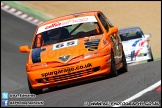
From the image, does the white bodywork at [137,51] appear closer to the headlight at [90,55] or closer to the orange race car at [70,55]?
the orange race car at [70,55]

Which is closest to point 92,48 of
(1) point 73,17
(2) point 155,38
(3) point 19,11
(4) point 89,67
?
(4) point 89,67

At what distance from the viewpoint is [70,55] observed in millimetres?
11102

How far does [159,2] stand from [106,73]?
1884cm

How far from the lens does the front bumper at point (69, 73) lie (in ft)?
36.0

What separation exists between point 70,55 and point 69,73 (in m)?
0.37

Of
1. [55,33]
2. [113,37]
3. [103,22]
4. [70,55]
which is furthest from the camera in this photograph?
[103,22]

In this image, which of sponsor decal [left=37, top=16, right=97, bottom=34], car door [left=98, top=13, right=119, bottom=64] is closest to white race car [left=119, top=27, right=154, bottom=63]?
car door [left=98, top=13, right=119, bottom=64]

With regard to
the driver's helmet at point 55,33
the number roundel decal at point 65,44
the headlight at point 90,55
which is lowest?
the headlight at point 90,55

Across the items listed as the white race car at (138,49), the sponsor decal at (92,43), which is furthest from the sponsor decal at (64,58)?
the white race car at (138,49)

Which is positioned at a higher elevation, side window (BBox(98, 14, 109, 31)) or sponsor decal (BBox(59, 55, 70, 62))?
side window (BBox(98, 14, 109, 31))

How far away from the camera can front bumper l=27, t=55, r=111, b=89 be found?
11.0 metres

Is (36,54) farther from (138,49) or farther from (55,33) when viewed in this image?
(138,49)

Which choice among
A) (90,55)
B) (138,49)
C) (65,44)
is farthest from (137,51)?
(90,55)

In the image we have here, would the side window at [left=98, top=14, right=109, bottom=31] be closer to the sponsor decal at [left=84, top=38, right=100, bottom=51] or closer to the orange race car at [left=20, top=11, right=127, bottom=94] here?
the orange race car at [left=20, top=11, right=127, bottom=94]
